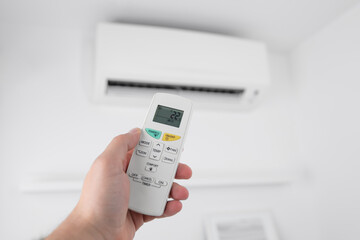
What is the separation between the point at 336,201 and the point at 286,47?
89 centimetres

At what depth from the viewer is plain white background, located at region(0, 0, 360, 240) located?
1.18 metres

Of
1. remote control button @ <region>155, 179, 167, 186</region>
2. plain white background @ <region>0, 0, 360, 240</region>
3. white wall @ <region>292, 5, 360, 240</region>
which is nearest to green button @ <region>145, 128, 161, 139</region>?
remote control button @ <region>155, 179, 167, 186</region>

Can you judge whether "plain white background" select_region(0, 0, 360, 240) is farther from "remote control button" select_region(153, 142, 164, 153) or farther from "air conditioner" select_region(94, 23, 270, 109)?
"remote control button" select_region(153, 142, 164, 153)

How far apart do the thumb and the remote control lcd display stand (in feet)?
0.28

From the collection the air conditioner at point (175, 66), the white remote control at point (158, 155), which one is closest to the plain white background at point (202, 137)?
the air conditioner at point (175, 66)

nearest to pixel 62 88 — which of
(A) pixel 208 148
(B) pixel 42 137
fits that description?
(B) pixel 42 137

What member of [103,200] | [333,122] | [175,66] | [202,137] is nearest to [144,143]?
[103,200]

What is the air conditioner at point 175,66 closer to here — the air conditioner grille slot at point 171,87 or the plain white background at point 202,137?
the air conditioner grille slot at point 171,87

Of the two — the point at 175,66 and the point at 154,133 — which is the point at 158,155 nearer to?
the point at 154,133

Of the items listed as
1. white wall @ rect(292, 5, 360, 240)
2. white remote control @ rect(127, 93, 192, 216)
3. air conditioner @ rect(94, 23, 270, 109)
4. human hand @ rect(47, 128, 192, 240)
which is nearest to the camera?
human hand @ rect(47, 128, 192, 240)

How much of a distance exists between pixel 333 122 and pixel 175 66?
0.83 meters

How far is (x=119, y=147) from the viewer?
635 millimetres

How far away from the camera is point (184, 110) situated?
0.75 m

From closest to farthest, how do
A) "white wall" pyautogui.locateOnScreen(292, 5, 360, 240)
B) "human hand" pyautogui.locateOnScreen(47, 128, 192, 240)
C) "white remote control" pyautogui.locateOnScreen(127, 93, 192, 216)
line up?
1. "human hand" pyautogui.locateOnScreen(47, 128, 192, 240)
2. "white remote control" pyautogui.locateOnScreen(127, 93, 192, 216)
3. "white wall" pyautogui.locateOnScreen(292, 5, 360, 240)
